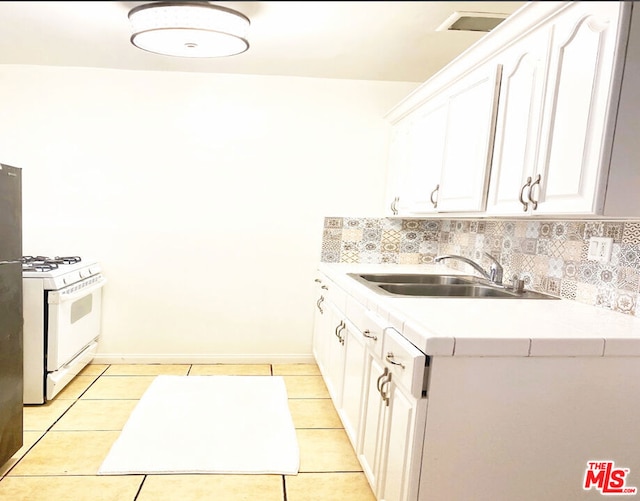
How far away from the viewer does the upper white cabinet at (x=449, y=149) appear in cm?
191

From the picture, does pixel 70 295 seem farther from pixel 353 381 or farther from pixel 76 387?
pixel 353 381

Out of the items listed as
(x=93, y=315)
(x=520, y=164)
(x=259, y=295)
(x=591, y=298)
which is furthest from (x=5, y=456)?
(x=591, y=298)

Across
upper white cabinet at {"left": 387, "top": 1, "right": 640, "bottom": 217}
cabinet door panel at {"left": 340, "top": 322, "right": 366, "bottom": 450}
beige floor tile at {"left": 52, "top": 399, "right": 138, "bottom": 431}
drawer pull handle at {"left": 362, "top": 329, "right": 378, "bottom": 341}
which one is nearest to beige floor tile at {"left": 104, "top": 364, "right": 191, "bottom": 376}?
beige floor tile at {"left": 52, "top": 399, "right": 138, "bottom": 431}

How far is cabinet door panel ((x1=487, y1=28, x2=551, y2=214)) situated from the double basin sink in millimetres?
511

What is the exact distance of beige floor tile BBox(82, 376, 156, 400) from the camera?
270 cm

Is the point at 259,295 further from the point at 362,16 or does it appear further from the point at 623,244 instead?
the point at 362,16

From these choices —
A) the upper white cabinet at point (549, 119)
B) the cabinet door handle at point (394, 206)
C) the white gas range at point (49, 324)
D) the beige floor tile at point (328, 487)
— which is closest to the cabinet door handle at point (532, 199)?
the upper white cabinet at point (549, 119)

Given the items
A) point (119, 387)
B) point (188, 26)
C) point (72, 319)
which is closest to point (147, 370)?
point (119, 387)

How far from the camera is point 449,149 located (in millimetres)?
2244

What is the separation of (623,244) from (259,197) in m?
2.19

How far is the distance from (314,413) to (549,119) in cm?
188

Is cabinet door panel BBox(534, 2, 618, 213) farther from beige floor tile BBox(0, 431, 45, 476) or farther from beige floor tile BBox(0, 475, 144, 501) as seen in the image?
beige floor tile BBox(0, 431, 45, 476)

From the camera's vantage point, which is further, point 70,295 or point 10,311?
point 70,295

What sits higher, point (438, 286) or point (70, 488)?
point (438, 286)
